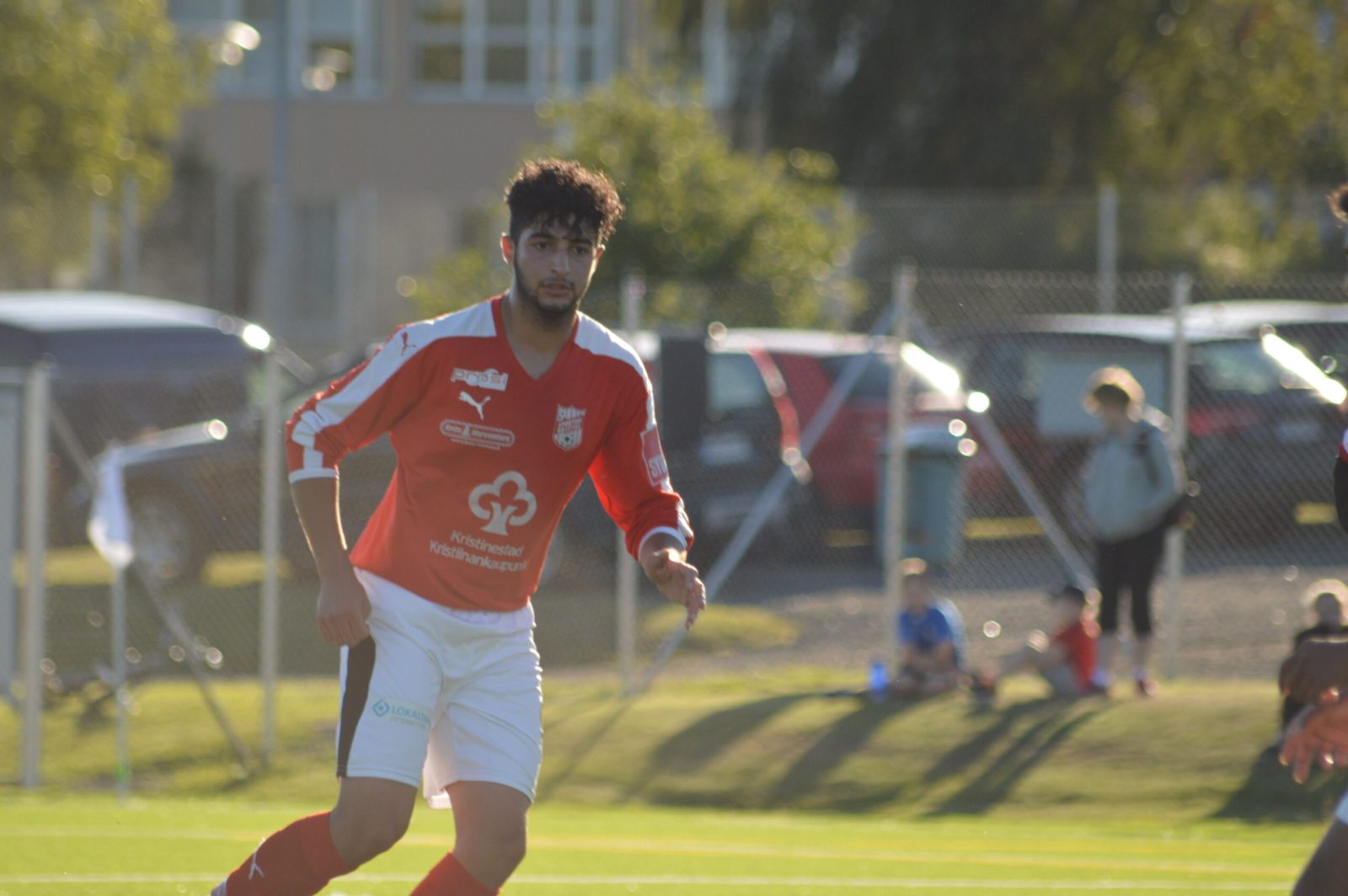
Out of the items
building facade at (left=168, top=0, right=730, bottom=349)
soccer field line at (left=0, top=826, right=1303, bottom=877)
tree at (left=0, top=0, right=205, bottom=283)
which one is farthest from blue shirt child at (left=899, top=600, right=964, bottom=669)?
building facade at (left=168, top=0, right=730, bottom=349)

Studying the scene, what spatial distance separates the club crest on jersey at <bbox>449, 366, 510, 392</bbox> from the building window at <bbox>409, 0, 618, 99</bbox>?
28.7 meters

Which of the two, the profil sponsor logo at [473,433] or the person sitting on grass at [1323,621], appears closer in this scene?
the profil sponsor logo at [473,433]

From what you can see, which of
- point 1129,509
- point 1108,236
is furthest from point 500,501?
point 1108,236

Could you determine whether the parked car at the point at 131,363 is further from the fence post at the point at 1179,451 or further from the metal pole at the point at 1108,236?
the metal pole at the point at 1108,236

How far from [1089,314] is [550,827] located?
446 inches

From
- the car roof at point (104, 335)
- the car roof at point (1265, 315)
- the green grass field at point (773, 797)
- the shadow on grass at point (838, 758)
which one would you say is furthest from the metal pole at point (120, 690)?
the car roof at point (1265, 315)

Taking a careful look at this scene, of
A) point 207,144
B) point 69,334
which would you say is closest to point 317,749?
point 69,334

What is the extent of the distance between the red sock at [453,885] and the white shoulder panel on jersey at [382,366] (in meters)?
1.08

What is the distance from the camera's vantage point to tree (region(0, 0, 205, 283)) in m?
20.0

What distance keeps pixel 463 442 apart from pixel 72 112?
17.7 meters

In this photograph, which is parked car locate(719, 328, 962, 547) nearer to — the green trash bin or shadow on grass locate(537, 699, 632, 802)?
the green trash bin

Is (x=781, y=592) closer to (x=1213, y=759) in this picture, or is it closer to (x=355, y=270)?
(x=1213, y=759)

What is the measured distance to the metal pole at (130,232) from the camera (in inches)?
874

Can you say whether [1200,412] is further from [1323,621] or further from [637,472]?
[637,472]
